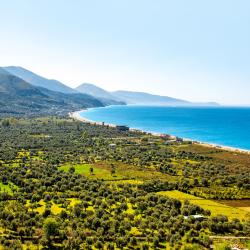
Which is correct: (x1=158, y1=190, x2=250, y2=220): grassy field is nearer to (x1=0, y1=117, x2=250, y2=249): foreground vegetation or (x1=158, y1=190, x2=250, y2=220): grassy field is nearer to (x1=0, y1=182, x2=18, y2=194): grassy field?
(x1=0, y1=117, x2=250, y2=249): foreground vegetation

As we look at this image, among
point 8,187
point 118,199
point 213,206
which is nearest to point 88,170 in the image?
point 8,187

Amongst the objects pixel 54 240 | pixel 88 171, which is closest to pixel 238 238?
pixel 54 240

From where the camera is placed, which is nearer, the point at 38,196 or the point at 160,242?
the point at 160,242

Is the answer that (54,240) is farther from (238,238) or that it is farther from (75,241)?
(238,238)

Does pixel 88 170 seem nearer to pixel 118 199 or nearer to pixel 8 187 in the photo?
pixel 8 187

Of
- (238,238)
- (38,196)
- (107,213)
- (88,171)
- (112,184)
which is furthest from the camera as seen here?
(88,171)

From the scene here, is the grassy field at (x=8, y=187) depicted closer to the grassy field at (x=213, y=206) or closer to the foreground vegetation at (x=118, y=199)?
the foreground vegetation at (x=118, y=199)

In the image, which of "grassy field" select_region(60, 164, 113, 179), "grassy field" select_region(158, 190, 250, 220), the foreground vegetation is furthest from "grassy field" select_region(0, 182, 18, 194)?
"grassy field" select_region(158, 190, 250, 220)
